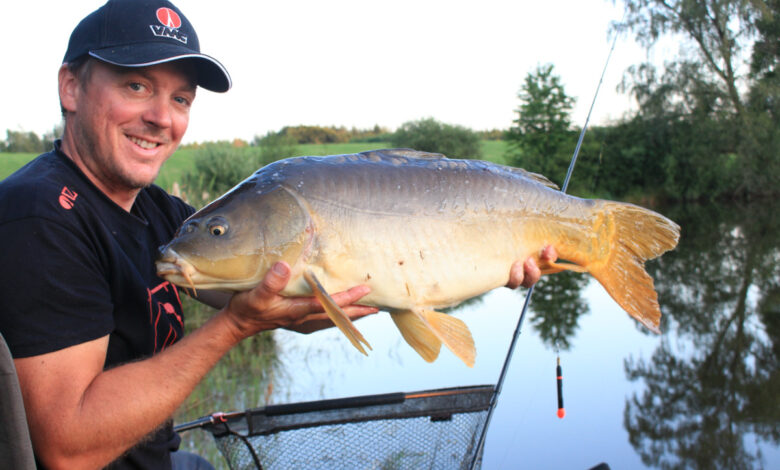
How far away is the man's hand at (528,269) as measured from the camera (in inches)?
82.8

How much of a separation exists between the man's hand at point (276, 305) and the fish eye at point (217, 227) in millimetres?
189

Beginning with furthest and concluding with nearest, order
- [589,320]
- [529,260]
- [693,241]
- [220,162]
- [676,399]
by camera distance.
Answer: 1. [220,162]
2. [693,241]
3. [589,320]
4. [676,399]
5. [529,260]

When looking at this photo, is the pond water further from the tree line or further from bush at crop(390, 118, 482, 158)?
bush at crop(390, 118, 482, 158)

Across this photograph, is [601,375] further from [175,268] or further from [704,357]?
[175,268]

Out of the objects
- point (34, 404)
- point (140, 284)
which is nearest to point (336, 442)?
point (140, 284)

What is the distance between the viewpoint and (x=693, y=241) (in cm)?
1387

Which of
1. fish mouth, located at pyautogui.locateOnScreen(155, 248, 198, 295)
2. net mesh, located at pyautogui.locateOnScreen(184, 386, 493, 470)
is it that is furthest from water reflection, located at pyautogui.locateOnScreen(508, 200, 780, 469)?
fish mouth, located at pyautogui.locateOnScreen(155, 248, 198, 295)

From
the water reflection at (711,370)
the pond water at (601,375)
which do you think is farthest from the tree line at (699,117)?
the pond water at (601,375)

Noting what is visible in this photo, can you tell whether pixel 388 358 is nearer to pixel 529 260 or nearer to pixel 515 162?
pixel 529 260

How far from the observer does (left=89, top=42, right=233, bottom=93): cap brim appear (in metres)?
1.74

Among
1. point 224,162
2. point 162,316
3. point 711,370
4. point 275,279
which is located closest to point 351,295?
point 275,279

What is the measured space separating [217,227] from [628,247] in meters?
1.50

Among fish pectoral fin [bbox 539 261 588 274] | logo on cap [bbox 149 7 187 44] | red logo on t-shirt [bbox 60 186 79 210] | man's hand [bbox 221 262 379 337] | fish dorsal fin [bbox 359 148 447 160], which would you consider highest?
logo on cap [bbox 149 7 187 44]

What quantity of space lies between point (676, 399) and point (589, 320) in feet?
6.40
